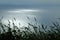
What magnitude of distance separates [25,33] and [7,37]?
38 cm

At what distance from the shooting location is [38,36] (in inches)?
134

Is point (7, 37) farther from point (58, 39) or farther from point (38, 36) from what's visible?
point (58, 39)

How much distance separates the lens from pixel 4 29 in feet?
11.6

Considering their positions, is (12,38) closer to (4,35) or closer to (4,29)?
(4,35)

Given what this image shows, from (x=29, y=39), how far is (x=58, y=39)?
1.86 feet

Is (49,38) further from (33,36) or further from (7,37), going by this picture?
(7,37)

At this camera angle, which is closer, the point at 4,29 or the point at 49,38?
the point at 49,38

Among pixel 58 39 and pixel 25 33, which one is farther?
pixel 25 33

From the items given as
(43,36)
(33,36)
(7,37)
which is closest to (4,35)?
(7,37)

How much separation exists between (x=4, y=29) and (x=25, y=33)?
49cm

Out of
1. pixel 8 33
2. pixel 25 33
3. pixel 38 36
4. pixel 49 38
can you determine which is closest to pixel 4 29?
pixel 8 33

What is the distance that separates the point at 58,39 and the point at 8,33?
1.01 m

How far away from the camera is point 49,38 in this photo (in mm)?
3285

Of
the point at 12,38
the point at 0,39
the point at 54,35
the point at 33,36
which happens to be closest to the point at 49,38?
the point at 54,35
